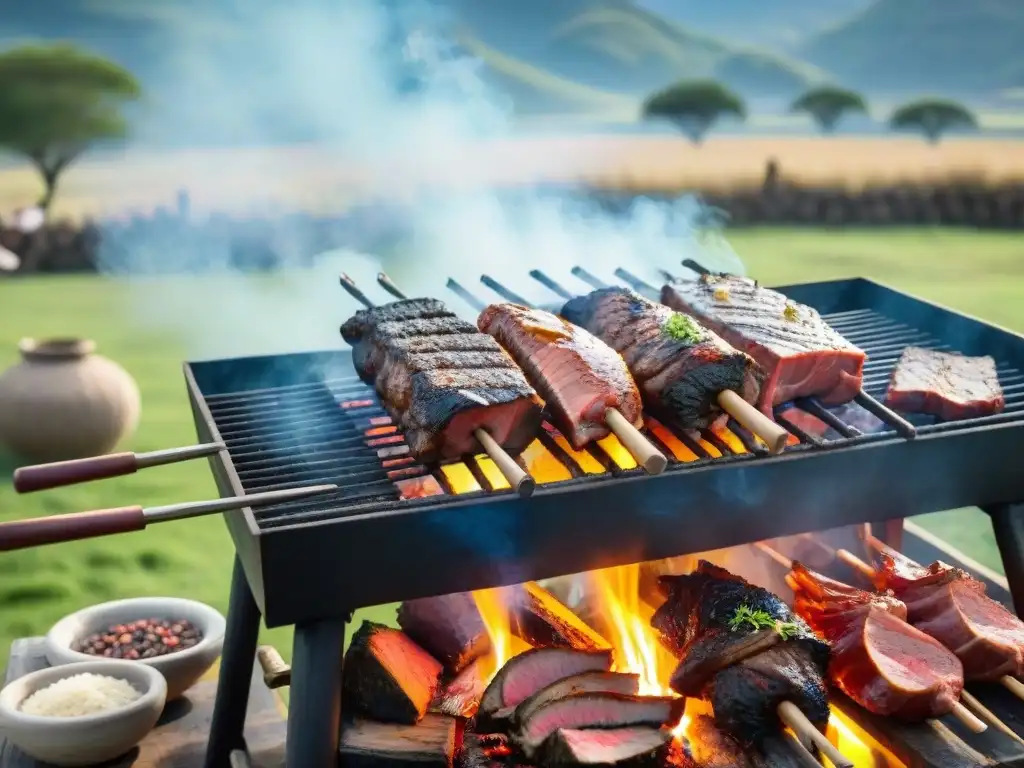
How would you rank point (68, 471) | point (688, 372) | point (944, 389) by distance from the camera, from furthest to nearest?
point (944, 389), point (688, 372), point (68, 471)

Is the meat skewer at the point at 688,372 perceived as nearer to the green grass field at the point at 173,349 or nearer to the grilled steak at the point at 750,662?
the grilled steak at the point at 750,662

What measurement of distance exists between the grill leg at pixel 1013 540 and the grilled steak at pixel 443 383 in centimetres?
159

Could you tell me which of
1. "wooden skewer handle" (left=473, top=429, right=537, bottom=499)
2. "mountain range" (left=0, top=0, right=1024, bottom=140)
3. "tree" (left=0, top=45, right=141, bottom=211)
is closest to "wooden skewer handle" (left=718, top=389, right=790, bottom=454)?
"wooden skewer handle" (left=473, top=429, right=537, bottom=499)

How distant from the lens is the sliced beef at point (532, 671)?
120 inches

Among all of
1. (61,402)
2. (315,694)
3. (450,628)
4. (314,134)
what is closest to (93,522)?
(315,694)

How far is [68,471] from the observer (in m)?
2.59

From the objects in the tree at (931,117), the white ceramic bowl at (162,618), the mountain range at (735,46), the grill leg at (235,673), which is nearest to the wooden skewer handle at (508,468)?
the grill leg at (235,673)

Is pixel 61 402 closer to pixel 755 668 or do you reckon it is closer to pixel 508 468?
pixel 508 468

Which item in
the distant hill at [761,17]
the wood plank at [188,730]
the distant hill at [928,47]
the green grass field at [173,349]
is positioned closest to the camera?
A: the wood plank at [188,730]

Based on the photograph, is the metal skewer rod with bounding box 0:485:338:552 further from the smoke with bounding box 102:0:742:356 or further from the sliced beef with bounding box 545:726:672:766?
the smoke with bounding box 102:0:742:356

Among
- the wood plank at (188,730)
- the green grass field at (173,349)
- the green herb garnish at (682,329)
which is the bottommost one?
the green grass field at (173,349)

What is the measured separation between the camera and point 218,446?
2.86m

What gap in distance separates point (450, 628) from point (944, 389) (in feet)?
5.66

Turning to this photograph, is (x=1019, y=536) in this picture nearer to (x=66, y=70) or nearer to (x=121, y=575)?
(x=121, y=575)
